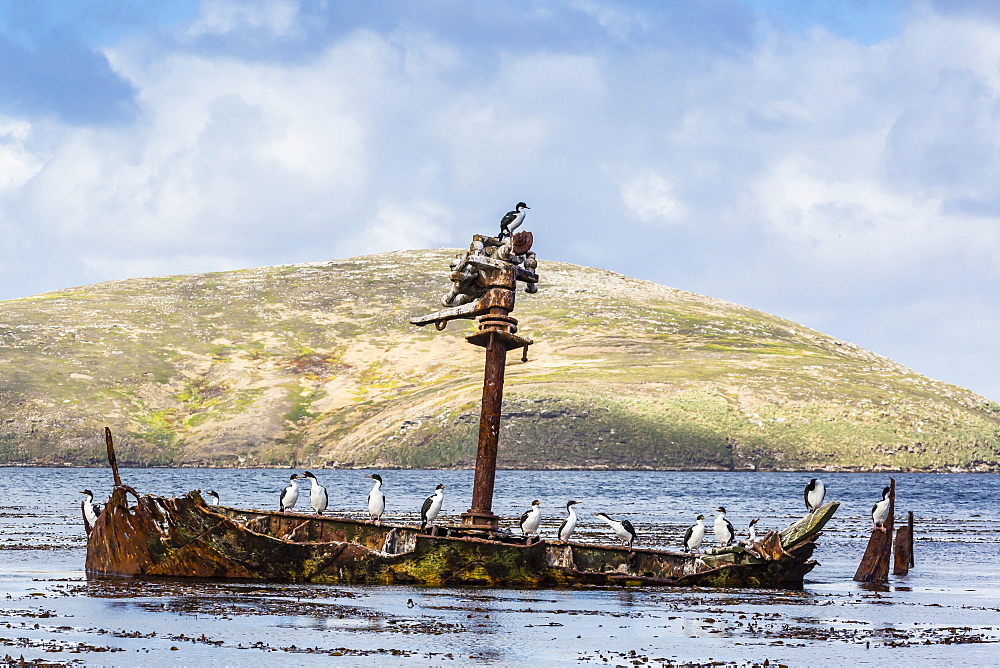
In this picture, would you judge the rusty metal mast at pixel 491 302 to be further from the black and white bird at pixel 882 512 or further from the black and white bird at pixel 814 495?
the black and white bird at pixel 882 512

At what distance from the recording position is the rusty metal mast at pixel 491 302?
1337 inches

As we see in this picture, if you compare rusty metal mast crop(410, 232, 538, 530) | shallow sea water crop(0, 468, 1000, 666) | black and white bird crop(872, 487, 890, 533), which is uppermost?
rusty metal mast crop(410, 232, 538, 530)

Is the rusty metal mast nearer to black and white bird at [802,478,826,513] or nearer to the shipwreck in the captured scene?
the shipwreck

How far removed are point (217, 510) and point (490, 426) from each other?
23.4 ft

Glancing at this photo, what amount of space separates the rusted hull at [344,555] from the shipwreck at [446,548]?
0.08 feet

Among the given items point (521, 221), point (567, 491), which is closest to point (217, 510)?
point (521, 221)

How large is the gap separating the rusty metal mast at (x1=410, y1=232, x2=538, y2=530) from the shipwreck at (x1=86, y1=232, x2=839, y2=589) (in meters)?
0.04

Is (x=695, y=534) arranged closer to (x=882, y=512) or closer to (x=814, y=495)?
(x=814, y=495)

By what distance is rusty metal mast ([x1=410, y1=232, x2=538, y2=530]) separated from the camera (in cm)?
3397

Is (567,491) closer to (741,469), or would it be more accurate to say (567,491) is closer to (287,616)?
(741,469)

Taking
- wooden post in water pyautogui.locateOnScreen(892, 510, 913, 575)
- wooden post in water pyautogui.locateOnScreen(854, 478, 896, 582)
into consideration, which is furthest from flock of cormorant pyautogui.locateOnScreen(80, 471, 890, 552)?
wooden post in water pyautogui.locateOnScreen(892, 510, 913, 575)

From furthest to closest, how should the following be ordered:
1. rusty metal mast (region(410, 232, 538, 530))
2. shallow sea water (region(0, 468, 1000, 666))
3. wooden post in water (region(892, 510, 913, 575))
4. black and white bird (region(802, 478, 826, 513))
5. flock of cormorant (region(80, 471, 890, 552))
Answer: wooden post in water (region(892, 510, 913, 575)), black and white bird (region(802, 478, 826, 513)), flock of cormorant (region(80, 471, 890, 552)), rusty metal mast (region(410, 232, 538, 530)), shallow sea water (region(0, 468, 1000, 666))

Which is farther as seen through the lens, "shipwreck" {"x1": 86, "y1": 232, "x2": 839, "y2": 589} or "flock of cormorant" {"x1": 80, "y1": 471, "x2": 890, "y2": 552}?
"flock of cormorant" {"x1": 80, "y1": 471, "x2": 890, "y2": 552}

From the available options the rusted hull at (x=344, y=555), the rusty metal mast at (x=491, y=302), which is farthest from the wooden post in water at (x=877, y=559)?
the rusty metal mast at (x=491, y=302)
